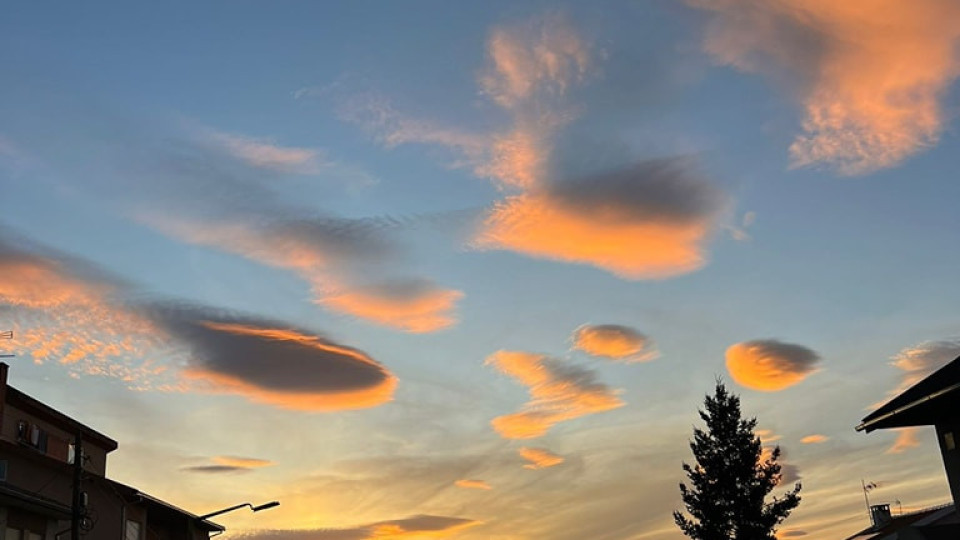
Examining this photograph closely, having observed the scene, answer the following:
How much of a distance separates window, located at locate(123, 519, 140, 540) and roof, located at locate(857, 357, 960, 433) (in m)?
35.3

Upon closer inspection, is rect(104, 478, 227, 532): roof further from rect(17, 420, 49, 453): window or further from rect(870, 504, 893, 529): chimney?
rect(870, 504, 893, 529): chimney

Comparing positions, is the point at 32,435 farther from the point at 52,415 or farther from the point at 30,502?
the point at 30,502

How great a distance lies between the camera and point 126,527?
4416cm

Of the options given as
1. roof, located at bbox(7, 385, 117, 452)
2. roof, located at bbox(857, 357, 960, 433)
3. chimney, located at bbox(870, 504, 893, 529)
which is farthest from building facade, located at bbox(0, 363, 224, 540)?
chimney, located at bbox(870, 504, 893, 529)

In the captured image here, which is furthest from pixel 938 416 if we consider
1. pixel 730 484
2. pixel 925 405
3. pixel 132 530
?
pixel 132 530

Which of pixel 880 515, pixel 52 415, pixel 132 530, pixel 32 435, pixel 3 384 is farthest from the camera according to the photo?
pixel 880 515

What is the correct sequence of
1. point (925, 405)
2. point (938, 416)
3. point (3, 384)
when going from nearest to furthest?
point (925, 405), point (938, 416), point (3, 384)

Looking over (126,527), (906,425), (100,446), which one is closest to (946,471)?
(906,425)

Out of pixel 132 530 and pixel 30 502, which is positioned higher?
pixel 132 530

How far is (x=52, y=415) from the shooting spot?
43656 mm

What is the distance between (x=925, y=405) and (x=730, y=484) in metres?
26.3

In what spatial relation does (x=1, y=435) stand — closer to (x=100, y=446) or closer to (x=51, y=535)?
(x=51, y=535)

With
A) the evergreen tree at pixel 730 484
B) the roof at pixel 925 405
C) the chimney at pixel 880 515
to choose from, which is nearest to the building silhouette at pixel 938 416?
the roof at pixel 925 405

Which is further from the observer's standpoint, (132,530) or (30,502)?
(132,530)
